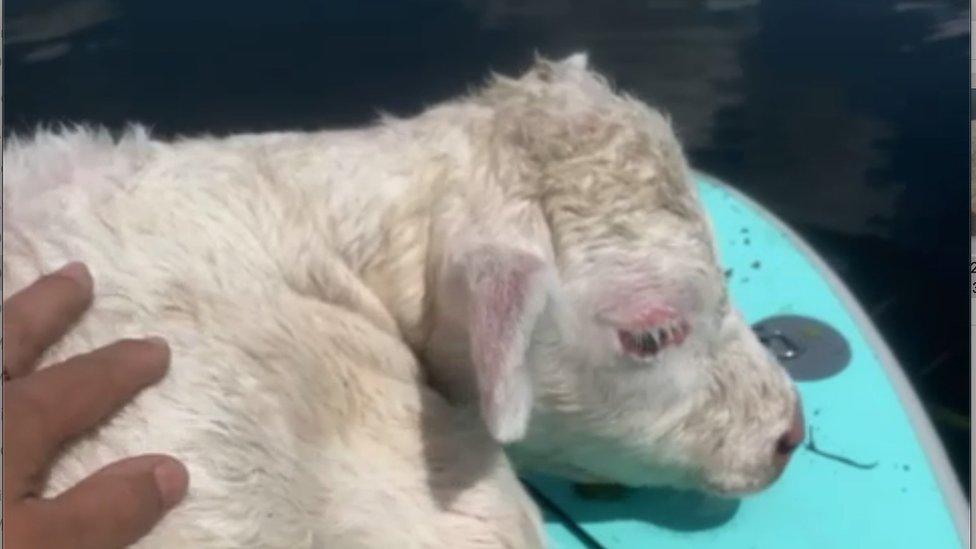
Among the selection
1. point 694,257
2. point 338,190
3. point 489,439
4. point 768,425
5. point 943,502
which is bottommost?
point 943,502

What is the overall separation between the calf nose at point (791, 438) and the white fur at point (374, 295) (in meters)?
0.24

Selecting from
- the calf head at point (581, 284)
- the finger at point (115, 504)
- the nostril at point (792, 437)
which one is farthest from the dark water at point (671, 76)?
the finger at point (115, 504)

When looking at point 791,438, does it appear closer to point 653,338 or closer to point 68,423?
point 653,338

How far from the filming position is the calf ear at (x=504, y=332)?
1.78 m

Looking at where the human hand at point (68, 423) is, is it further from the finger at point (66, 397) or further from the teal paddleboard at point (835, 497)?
the teal paddleboard at point (835, 497)

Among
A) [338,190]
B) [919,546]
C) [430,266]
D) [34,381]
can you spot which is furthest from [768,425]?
[34,381]

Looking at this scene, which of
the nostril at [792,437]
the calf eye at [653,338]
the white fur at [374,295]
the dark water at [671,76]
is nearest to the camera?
the white fur at [374,295]

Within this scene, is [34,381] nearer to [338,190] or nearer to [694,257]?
[338,190]

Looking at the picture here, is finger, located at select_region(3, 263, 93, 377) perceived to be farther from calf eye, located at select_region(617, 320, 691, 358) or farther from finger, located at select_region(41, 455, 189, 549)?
calf eye, located at select_region(617, 320, 691, 358)

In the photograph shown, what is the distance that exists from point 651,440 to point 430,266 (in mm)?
610

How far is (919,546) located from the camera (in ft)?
8.31

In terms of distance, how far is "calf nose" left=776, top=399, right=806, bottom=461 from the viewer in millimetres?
2398

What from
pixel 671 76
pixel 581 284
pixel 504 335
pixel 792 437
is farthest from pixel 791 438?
pixel 671 76

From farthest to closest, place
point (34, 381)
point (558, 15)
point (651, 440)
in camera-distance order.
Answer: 1. point (558, 15)
2. point (651, 440)
3. point (34, 381)
